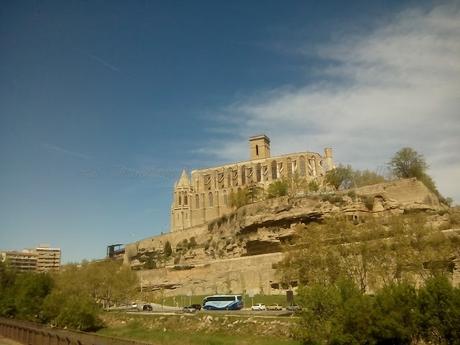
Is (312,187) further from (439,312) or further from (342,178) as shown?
(439,312)

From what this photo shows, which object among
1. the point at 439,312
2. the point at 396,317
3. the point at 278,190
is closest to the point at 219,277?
the point at 278,190

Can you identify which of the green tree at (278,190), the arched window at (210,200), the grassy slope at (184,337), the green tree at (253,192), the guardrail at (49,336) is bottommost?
the grassy slope at (184,337)

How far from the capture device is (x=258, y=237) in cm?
6769

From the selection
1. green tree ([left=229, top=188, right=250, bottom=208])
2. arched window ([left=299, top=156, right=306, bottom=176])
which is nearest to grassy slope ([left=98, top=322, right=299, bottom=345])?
green tree ([left=229, top=188, right=250, bottom=208])

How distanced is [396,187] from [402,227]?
77.3 ft

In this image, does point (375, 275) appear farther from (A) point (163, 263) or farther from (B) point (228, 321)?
(A) point (163, 263)

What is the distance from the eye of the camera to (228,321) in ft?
111

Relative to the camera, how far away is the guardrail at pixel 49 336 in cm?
2245

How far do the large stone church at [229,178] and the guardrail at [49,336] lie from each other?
219ft

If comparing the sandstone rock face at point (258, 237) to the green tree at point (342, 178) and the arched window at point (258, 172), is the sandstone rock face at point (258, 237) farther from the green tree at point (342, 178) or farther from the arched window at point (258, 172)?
the arched window at point (258, 172)

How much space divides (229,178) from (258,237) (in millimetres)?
44253

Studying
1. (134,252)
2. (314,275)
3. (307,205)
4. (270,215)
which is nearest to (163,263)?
(134,252)

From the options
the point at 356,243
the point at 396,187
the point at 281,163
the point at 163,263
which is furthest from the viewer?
the point at 281,163

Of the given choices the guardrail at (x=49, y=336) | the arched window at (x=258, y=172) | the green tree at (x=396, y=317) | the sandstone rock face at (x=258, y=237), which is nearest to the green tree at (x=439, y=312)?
the green tree at (x=396, y=317)
